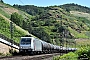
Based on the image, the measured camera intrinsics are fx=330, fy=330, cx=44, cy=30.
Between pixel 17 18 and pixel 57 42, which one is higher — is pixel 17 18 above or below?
above

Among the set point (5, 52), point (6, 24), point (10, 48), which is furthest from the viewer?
point (6, 24)

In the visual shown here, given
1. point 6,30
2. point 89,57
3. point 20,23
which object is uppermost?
point 20,23

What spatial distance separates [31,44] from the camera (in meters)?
56.8

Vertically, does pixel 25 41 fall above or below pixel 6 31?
Result: below

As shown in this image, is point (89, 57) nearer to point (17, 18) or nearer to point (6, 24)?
point (6, 24)

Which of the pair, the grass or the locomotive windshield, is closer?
the locomotive windshield

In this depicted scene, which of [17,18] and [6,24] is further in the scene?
[17,18]

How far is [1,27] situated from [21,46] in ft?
192

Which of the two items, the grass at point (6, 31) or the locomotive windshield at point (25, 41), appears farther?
the grass at point (6, 31)

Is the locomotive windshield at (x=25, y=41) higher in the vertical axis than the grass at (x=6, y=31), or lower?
lower

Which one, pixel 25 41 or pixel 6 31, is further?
pixel 6 31

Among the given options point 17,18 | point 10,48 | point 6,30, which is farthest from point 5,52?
point 17,18

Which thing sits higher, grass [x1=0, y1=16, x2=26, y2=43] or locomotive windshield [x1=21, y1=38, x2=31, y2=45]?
grass [x1=0, y1=16, x2=26, y2=43]

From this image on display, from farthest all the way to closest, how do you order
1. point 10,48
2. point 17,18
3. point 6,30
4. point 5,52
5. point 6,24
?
point 17,18 < point 6,24 < point 6,30 < point 10,48 < point 5,52
